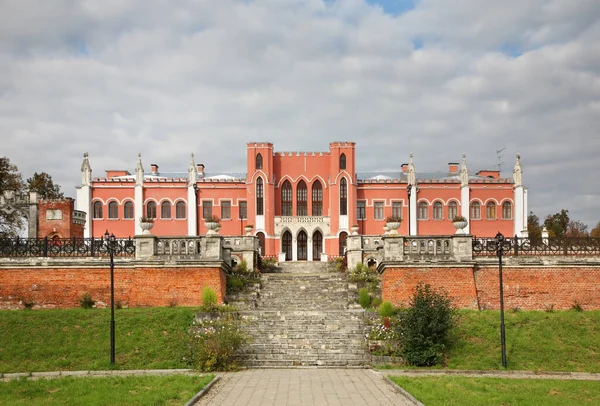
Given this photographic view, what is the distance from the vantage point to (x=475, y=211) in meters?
56.7

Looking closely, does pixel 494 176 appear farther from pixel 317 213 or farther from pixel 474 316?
pixel 474 316

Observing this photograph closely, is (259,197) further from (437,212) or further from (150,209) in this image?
(437,212)

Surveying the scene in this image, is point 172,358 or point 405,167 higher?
point 405,167

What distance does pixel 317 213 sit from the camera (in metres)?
55.4

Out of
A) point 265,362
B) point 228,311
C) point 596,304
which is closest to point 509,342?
point 596,304

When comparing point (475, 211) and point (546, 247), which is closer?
point (546, 247)

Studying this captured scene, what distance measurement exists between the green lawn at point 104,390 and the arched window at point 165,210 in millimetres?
39092

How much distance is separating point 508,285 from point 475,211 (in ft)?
107

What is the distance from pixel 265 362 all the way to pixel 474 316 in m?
7.67

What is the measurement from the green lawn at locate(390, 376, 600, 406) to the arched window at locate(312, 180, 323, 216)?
3809 centimetres

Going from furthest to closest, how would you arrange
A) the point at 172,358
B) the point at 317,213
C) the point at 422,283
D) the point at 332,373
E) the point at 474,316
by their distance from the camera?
the point at 317,213, the point at 422,283, the point at 474,316, the point at 172,358, the point at 332,373

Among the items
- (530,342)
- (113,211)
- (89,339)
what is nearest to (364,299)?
(530,342)

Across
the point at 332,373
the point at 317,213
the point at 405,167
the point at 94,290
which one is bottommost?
the point at 332,373

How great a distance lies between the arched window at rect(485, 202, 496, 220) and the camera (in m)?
56.7
